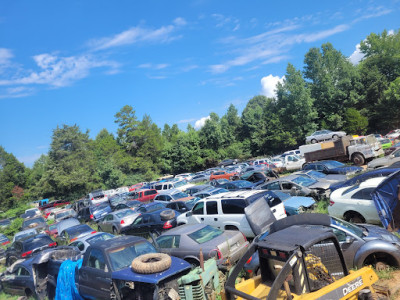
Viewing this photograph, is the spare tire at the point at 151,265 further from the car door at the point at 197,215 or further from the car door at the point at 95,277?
the car door at the point at 197,215

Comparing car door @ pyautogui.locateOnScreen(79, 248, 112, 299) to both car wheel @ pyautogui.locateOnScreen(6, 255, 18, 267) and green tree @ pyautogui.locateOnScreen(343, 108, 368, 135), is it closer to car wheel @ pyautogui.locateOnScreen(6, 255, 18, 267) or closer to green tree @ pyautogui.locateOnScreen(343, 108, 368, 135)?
car wheel @ pyautogui.locateOnScreen(6, 255, 18, 267)

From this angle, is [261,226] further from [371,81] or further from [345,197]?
[371,81]

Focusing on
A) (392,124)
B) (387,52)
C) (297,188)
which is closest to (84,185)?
(297,188)

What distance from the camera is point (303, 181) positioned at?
13703 millimetres

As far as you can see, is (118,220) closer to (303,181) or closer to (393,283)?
(303,181)

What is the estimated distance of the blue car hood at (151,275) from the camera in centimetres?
531

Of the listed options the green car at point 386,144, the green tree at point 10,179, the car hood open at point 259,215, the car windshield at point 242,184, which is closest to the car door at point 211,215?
the car hood open at point 259,215

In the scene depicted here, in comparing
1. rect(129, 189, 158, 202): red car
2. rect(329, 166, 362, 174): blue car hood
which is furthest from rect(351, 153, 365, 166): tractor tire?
rect(129, 189, 158, 202): red car

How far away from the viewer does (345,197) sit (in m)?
9.33

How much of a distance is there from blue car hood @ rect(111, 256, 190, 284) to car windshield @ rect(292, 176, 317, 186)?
9.12 meters

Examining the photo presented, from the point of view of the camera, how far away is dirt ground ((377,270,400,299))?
537 cm

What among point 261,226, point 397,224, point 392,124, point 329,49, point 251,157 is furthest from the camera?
point 251,157

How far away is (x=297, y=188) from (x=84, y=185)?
4449 centimetres

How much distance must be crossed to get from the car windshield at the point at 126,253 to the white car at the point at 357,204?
625 centimetres
